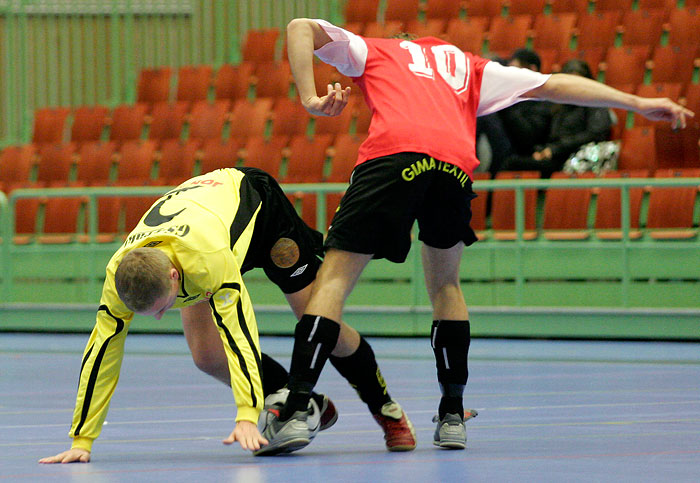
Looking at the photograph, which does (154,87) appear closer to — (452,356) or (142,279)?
(452,356)

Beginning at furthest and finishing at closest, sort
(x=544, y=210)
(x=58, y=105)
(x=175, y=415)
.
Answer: (x=58, y=105)
(x=544, y=210)
(x=175, y=415)

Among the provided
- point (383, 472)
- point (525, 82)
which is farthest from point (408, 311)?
point (383, 472)

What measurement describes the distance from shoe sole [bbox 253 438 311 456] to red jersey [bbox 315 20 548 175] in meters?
0.90

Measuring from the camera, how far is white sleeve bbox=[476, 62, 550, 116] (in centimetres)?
414

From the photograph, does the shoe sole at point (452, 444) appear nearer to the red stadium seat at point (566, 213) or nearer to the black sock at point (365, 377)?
the black sock at point (365, 377)

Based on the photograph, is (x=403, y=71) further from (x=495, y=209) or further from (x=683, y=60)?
(x=683, y=60)

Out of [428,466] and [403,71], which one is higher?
[403,71]

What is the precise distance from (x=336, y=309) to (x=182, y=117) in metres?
8.68

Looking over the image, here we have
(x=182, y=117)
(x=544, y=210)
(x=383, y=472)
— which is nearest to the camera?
(x=383, y=472)

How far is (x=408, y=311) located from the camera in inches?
360

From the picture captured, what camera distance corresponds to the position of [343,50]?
400 centimetres

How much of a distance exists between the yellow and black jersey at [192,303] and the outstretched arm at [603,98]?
1147 mm

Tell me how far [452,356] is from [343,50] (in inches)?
42.7

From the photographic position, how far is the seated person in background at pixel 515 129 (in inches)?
351
